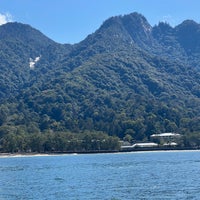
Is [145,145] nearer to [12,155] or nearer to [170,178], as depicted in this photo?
[12,155]

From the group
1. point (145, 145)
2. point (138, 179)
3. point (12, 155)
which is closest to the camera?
point (138, 179)

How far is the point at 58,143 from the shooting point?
18412 cm

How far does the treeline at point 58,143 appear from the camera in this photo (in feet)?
606

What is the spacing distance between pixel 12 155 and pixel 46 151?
12.8 metres

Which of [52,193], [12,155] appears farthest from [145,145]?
[52,193]

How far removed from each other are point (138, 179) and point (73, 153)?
116m

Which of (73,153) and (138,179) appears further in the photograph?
(73,153)

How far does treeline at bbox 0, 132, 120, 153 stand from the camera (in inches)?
7274

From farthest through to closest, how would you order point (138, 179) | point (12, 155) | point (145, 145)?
point (145, 145)
point (12, 155)
point (138, 179)

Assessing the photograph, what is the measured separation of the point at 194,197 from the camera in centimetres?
4856

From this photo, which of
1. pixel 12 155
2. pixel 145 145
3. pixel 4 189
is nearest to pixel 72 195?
pixel 4 189

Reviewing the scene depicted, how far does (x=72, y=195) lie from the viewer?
5312cm

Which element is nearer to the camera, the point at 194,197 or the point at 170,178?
the point at 194,197

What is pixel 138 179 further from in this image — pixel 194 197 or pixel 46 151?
pixel 46 151
